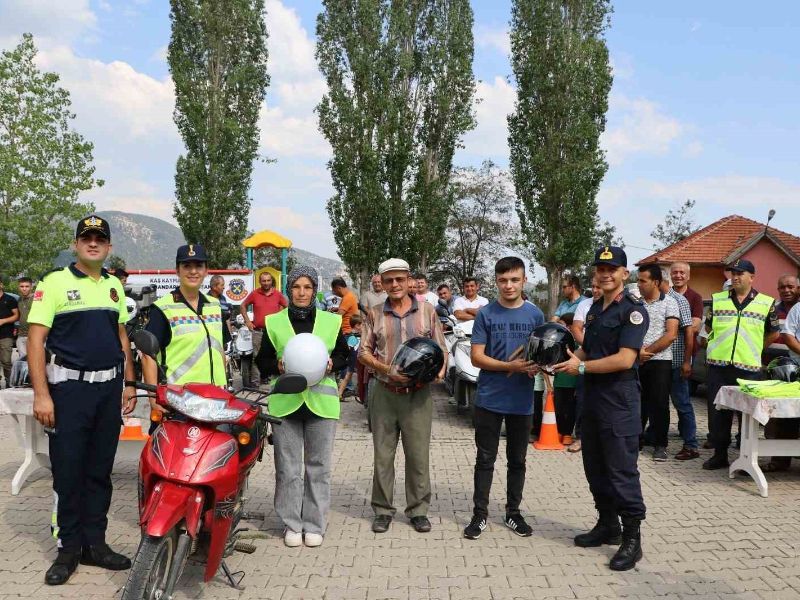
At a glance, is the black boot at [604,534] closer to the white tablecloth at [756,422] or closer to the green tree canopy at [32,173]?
the white tablecloth at [756,422]

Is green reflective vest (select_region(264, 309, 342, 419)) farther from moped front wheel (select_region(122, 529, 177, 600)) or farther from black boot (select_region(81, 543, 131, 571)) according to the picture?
moped front wheel (select_region(122, 529, 177, 600))

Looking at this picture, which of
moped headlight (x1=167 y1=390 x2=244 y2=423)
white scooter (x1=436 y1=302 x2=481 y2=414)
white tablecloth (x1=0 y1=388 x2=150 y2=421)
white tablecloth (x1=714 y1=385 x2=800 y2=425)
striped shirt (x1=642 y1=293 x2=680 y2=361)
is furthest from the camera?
white scooter (x1=436 y1=302 x2=481 y2=414)

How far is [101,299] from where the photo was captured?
13.2ft

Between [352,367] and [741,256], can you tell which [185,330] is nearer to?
[352,367]

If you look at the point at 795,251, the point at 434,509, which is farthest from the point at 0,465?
the point at 795,251

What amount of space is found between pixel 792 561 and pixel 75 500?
444 centimetres

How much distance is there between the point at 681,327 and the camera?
7.09m

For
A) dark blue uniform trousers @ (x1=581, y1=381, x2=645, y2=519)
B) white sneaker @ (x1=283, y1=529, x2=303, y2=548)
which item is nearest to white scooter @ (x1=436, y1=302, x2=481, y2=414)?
dark blue uniform trousers @ (x1=581, y1=381, x2=645, y2=519)

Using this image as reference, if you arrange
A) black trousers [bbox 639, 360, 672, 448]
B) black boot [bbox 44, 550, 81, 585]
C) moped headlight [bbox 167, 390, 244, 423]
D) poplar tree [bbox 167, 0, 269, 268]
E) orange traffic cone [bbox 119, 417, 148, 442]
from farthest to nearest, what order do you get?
poplar tree [bbox 167, 0, 269, 268], black trousers [bbox 639, 360, 672, 448], orange traffic cone [bbox 119, 417, 148, 442], black boot [bbox 44, 550, 81, 585], moped headlight [bbox 167, 390, 244, 423]

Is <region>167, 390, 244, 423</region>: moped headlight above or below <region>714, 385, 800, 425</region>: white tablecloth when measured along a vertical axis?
above

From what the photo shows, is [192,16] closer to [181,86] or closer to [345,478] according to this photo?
[181,86]

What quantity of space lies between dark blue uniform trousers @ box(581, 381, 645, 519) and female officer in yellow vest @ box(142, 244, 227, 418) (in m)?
2.52

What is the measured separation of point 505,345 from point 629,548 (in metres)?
1.51

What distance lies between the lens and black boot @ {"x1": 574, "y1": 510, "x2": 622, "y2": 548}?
455 cm
